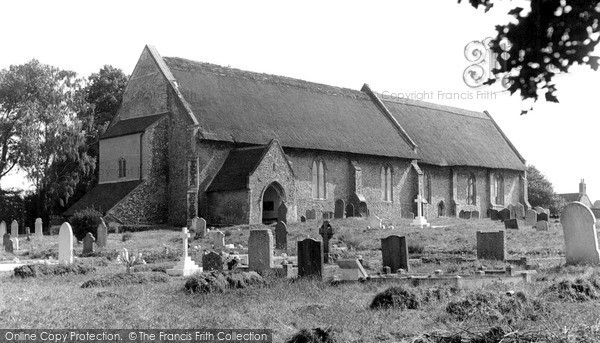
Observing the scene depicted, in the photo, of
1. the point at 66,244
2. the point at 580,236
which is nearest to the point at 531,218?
the point at 580,236

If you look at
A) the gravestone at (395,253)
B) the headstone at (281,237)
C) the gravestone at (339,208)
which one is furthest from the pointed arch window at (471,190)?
the gravestone at (395,253)

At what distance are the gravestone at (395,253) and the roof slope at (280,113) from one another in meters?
22.9

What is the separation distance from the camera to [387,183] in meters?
49.4

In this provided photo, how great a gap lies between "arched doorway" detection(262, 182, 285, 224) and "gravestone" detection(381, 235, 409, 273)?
22.9 meters

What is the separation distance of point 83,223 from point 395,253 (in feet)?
71.1

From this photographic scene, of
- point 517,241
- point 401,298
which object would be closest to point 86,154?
point 517,241

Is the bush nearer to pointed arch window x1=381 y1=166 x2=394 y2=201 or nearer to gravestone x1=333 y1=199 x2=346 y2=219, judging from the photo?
gravestone x1=333 y1=199 x2=346 y2=219

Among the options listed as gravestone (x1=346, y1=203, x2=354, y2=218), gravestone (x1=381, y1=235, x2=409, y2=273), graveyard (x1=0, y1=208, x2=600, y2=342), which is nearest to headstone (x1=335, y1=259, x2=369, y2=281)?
graveyard (x1=0, y1=208, x2=600, y2=342)

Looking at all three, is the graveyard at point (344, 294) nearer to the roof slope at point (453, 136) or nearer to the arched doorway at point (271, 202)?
the arched doorway at point (271, 202)

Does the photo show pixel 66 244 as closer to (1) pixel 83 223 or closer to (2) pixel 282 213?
(1) pixel 83 223

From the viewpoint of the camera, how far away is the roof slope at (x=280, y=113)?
1681 inches

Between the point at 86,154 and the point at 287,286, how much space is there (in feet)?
139

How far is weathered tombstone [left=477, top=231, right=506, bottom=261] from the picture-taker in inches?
846

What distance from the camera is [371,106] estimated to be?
54031mm
